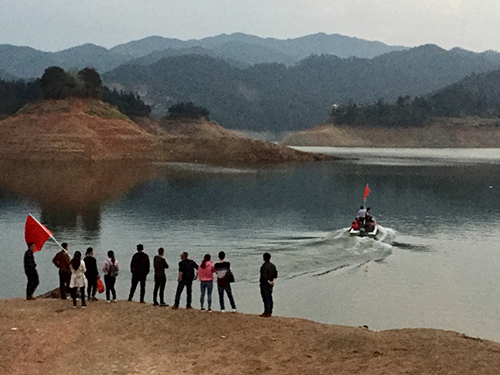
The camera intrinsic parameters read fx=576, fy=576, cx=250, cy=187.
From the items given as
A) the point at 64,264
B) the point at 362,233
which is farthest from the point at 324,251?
the point at 64,264

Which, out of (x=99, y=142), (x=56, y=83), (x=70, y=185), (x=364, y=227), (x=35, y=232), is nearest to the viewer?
(x=35, y=232)

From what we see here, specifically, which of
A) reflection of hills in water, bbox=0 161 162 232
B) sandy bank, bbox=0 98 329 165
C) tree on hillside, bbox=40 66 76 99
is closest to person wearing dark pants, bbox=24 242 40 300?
reflection of hills in water, bbox=0 161 162 232

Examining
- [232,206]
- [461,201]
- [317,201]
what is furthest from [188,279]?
[461,201]

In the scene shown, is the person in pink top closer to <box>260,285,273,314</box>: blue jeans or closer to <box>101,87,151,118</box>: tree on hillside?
<box>260,285,273,314</box>: blue jeans

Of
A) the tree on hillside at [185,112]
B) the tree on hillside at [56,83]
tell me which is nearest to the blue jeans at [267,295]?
the tree on hillside at [56,83]

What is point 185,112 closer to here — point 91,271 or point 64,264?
point 91,271

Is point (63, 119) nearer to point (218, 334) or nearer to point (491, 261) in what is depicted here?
point (491, 261)
